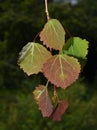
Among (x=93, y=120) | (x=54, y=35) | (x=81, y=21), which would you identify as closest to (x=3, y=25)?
(x=81, y=21)

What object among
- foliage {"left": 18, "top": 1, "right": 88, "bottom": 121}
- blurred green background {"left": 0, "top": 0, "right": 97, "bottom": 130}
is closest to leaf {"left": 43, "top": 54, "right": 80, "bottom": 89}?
foliage {"left": 18, "top": 1, "right": 88, "bottom": 121}

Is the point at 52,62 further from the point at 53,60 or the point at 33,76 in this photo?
the point at 33,76

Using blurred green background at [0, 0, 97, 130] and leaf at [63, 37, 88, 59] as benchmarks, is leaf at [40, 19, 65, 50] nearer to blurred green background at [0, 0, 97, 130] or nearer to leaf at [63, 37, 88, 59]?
leaf at [63, 37, 88, 59]

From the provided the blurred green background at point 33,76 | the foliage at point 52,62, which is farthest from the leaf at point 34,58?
the blurred green background at point 33,76

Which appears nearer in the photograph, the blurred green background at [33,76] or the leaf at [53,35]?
the leaf at [53,35]

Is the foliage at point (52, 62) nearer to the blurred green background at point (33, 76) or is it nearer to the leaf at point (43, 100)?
the leaf at point (43, 100)

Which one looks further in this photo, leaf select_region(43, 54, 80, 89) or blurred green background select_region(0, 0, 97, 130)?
blurred green background select_region(0, 0, 97, 130)
